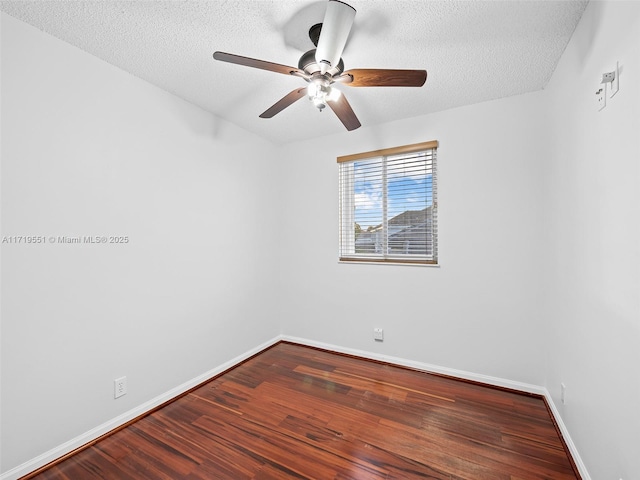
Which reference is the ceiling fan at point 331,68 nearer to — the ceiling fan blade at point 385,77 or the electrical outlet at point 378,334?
the ceiling fan blade at point 385,77

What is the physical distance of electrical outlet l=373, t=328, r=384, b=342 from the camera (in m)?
2.92

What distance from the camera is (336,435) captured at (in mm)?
1845

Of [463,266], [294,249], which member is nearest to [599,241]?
[463,266]

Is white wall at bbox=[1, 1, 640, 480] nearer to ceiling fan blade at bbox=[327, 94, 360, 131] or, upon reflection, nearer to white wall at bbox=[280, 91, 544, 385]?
white wall at bbox=[280, 91, 544, 385]

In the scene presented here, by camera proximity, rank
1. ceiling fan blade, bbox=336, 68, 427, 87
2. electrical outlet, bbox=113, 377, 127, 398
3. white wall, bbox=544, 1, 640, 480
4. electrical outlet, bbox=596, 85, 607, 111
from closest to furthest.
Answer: white wall, bbox=544, 1, 640, 480 < electrical outlet, bbox=596, 85, 607, 111 < ceiling fan blade, bbox=336, 68, 427, 87 < electrical outlet, bbox=113, 377, 127, 398

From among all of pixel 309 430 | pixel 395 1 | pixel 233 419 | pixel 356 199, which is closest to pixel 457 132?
pixel 356 199

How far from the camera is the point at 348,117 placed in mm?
2012

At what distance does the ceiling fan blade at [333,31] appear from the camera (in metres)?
1.31

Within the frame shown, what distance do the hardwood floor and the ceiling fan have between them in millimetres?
2089

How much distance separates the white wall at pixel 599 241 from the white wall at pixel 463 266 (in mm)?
348

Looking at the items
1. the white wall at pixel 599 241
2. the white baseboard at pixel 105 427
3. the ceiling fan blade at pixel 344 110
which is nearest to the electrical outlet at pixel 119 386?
the white baseboard at pixel 105 427

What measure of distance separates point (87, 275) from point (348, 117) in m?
2.01

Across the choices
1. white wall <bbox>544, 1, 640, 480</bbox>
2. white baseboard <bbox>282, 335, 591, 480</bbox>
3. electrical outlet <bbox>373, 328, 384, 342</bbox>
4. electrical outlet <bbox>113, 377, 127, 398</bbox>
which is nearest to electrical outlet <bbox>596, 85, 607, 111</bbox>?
white wall <bbox>544, 1, 640, 480</bbox>

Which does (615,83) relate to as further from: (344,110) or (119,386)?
(119,386)
